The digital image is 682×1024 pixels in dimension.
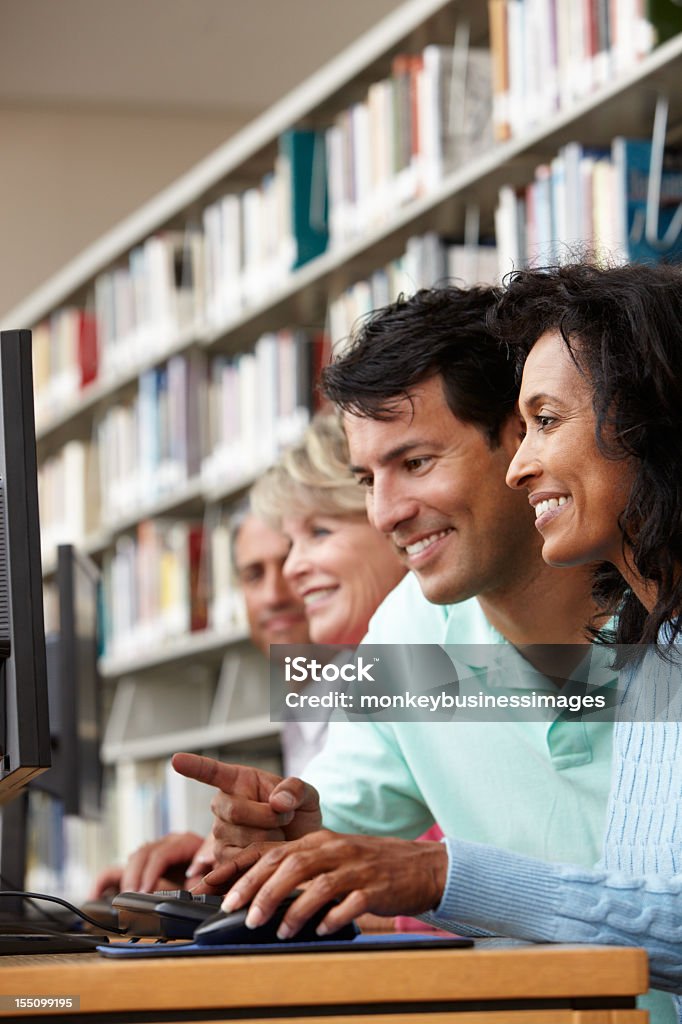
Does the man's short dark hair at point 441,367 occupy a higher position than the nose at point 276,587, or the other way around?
the man's short dark hair at point 441,367

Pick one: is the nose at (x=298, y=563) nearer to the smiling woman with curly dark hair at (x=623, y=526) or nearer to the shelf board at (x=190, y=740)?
the shelf board at (x=190, y=740)

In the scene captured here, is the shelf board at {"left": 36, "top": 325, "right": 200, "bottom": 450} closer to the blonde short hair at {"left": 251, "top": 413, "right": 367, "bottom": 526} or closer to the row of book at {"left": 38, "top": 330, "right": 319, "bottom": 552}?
the row of book at {"left": 38, "top": 330, "right": 319, "bottom": 552}

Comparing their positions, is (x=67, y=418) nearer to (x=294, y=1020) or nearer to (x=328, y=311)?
(x=328, y=311)

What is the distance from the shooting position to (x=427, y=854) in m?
0.92

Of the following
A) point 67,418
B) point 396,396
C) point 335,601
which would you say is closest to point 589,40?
point 335,601

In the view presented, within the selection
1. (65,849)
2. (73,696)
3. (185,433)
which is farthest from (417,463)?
(65,849)

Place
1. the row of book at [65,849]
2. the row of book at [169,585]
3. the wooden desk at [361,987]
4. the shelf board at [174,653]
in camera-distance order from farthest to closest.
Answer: the row of book at [65,849]
the row of book at [169,585]
the shelf board at [174,653]
the wooden desk at [361,987]

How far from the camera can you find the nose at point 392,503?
141cm

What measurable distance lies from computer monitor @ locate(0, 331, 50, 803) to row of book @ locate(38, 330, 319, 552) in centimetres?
206

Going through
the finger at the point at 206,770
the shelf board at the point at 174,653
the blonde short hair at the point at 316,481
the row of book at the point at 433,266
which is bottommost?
the finger at the point at 206,770

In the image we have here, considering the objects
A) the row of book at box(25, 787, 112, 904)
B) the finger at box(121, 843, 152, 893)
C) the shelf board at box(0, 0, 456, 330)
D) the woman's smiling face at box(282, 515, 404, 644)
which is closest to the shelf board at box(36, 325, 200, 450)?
the shelf board at box(0, 0, 456, 330)

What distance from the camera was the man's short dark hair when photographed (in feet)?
4.62

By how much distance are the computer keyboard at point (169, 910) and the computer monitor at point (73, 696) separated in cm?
114

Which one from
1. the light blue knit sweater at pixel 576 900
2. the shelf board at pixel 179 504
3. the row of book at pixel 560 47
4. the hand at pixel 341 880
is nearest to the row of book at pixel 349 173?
the row of book at pixel 560 47
